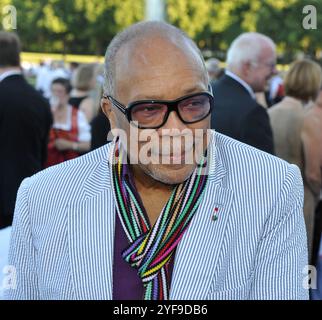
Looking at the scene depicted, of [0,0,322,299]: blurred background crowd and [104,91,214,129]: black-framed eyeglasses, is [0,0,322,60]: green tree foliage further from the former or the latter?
[104,91,214,129]: black-framed eyeglasses

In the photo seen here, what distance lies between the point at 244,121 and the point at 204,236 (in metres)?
2.24

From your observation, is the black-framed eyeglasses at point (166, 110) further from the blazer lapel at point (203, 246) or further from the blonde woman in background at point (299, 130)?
the blonde woman in background at point (299, 130)

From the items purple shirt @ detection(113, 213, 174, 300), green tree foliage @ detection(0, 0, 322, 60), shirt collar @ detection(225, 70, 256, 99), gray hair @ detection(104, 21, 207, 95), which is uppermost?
green tree foliage @ detection(0, 0, 322, 60)

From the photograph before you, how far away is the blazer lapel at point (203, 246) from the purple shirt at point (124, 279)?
4 centimetres

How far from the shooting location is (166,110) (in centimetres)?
154

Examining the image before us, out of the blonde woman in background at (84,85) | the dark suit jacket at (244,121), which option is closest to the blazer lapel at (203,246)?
the dark suit jacket at (244,121)

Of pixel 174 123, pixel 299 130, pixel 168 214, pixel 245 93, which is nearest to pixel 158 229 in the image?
pixel 168 214

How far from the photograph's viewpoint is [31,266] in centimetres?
168

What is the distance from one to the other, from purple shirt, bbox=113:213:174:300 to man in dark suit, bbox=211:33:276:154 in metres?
2.20

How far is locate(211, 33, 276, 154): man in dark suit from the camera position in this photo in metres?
3.72

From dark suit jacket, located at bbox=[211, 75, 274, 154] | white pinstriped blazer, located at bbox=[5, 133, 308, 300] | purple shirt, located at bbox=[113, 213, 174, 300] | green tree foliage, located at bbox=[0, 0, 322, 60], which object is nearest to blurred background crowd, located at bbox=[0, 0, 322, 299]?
dark suit jacket, located at bbox=[211, 75, 274, 154]

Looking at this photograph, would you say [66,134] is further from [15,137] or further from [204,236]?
[204,236]
